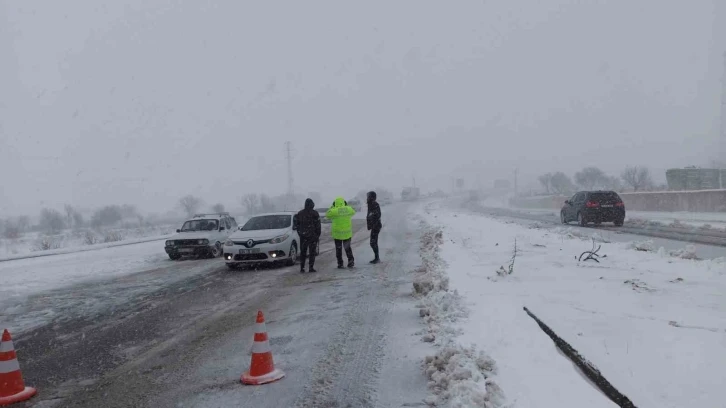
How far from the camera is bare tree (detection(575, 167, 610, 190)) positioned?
362 ft

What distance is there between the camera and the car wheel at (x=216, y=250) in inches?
650

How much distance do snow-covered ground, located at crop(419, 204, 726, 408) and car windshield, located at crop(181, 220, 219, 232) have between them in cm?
1042

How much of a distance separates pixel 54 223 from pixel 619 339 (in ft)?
251

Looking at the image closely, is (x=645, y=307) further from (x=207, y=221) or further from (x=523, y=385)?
(x=207, y=221)

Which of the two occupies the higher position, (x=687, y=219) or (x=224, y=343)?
(x=224, y=343)

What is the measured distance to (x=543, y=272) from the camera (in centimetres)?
902

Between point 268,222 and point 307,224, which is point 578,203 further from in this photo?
point 307,224

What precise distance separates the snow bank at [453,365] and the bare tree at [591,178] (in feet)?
377

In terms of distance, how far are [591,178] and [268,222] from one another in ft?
368

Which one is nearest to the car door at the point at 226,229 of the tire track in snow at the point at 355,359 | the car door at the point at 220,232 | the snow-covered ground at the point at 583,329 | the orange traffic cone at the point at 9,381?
the car door at the point at 220,232

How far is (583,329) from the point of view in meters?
5.35

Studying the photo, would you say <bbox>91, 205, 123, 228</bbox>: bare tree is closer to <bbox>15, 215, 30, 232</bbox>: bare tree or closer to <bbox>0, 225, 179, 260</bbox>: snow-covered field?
<bbox>15, 215, 30, 232</bbox>: bare tree

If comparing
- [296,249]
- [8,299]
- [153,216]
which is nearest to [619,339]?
[296,249]

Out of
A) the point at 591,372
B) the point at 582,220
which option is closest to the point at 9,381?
the point at 591,372
